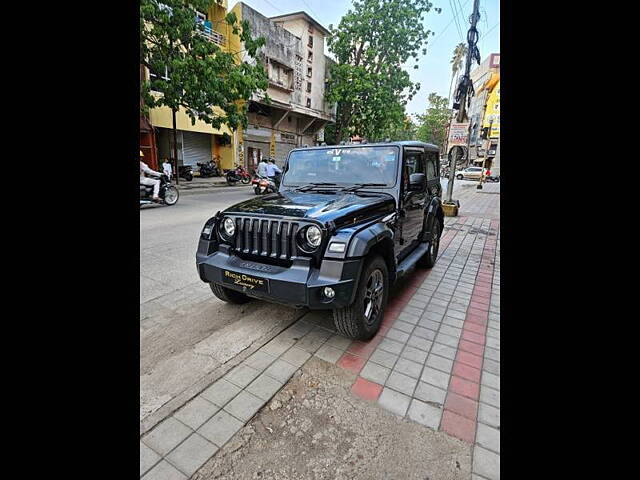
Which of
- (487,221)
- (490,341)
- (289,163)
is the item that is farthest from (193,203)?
(490,341)

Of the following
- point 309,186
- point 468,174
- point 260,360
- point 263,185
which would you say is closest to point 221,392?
point 260,360

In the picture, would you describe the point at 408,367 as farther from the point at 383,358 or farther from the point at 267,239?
the point at 267,239

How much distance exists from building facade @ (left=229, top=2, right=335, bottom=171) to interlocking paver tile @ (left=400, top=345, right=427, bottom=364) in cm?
1978

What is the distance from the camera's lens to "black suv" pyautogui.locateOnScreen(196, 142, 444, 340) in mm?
2510

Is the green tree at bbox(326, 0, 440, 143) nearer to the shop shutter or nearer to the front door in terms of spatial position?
the shop shutter

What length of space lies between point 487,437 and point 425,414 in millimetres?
365

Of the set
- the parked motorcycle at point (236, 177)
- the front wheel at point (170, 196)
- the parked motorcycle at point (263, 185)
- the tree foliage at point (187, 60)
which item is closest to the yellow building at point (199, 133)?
the parked motorcycle at point (236, 177)

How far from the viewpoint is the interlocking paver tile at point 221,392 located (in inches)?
87.4

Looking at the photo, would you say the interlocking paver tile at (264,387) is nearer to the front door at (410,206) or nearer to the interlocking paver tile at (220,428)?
the interlocking paver tile at (220,428)

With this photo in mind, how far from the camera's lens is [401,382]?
2438 millimetres

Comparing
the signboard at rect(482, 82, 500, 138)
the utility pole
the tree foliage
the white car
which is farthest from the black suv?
the signboard at rect(482, 82, 500, 138)

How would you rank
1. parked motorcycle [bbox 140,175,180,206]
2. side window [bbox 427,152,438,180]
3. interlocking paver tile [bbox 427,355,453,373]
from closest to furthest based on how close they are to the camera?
interlocking paver tile [bbox 427,355,453,373] < side window [bbox 427,152,438,180] < parked motorcycle [bbox 140,175,180,206]
